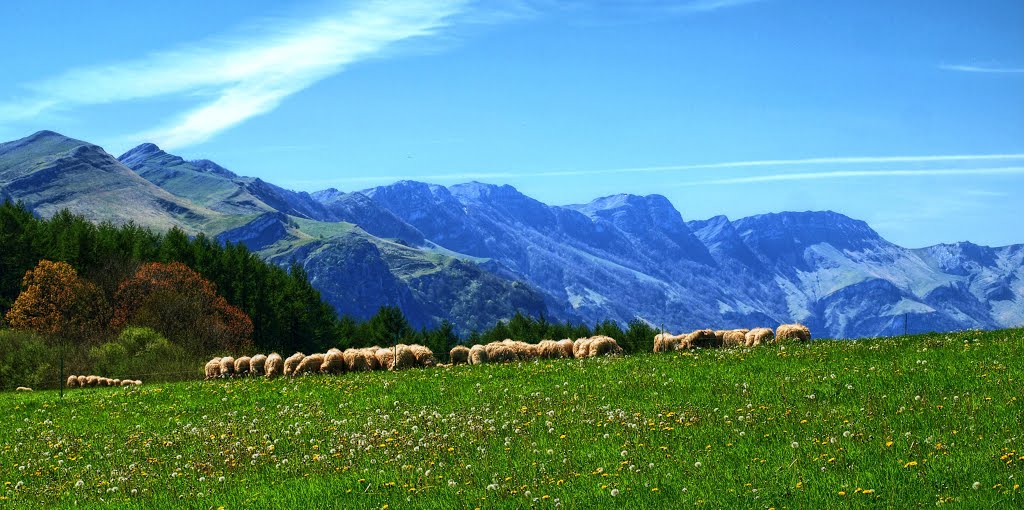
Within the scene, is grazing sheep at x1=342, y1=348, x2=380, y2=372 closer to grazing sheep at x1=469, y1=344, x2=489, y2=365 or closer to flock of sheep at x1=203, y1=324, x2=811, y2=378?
flock of sheep at x1=203, y1=324, x2=811, y2=378

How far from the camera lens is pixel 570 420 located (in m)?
23.9

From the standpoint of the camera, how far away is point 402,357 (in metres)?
44.8

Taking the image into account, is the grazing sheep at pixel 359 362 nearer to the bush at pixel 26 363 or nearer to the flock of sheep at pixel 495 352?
the flock of sheep at pixel 495 352

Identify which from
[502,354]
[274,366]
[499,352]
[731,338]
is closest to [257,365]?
[274,366]

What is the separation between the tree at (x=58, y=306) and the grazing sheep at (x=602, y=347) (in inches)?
2100

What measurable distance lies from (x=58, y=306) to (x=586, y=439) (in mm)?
73293

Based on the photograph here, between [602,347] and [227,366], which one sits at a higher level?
[602,347]

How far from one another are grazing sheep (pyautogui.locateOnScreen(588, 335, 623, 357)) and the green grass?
897cm

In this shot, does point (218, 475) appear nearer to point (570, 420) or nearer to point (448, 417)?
point (448, 417)

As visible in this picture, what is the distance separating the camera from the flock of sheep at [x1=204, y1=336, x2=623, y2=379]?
44375mm

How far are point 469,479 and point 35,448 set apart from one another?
15.0m

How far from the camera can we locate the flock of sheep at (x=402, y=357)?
44.4 meters

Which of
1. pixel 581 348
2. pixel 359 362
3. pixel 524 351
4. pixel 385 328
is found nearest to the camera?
pixel 581 348

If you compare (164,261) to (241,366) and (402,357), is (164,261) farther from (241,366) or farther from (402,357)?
(402,357)
